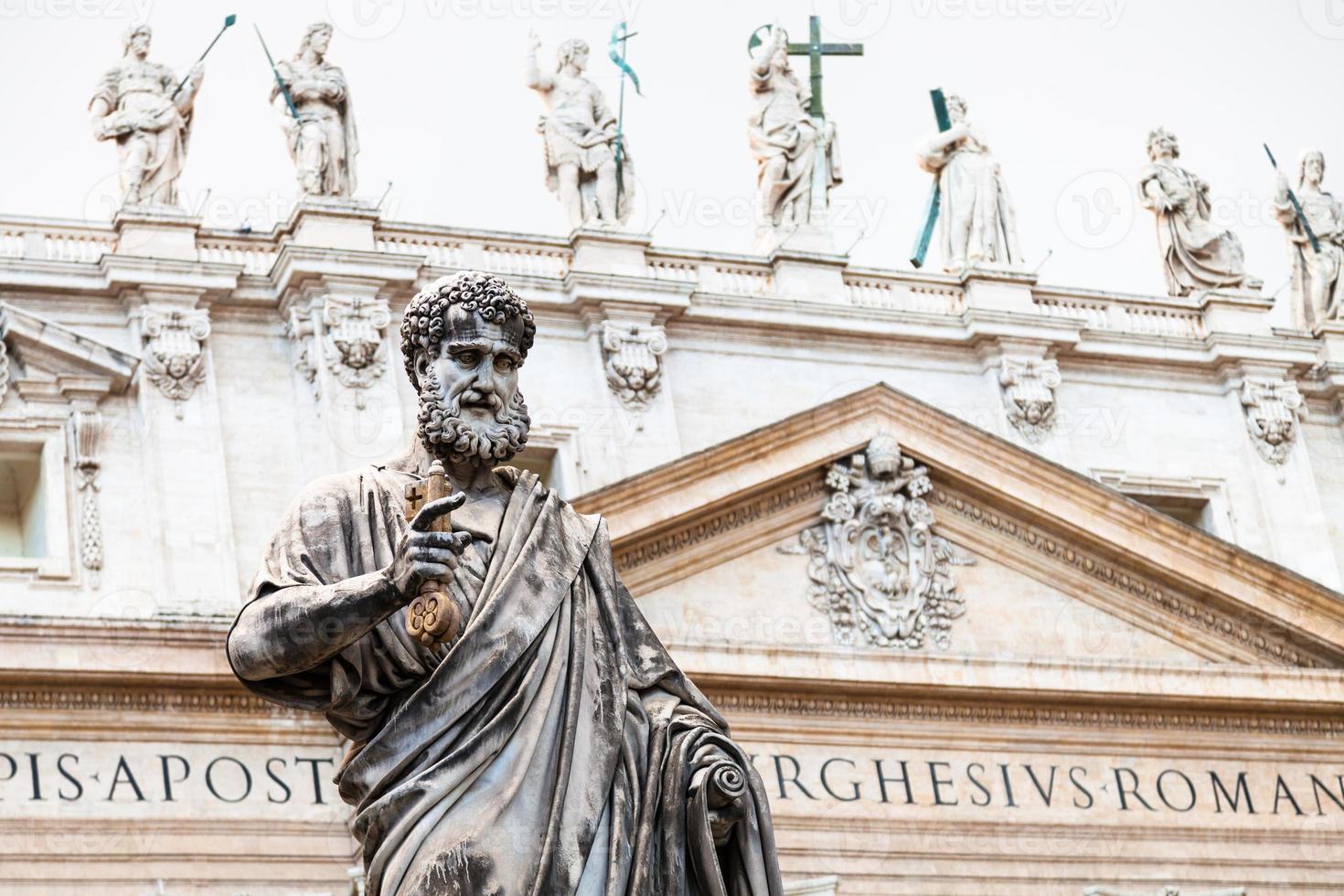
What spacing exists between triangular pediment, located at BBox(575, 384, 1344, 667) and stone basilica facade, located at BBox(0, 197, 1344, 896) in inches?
1.4

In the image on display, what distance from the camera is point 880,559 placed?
26.5 meters

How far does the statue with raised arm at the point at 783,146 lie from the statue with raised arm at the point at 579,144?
1.29m

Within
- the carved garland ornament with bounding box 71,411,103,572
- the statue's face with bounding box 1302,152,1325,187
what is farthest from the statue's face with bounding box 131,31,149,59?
the statue's face with bounding box 1302,152,1325,187

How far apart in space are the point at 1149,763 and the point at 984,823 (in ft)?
5.78

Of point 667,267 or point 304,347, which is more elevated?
point 667,267

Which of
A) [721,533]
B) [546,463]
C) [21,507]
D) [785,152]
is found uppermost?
[785,152]

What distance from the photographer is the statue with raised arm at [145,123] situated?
80.3 ft

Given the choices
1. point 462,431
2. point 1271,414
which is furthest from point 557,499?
point 1271,414

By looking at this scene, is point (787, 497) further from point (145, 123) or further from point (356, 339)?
point (145, 123)

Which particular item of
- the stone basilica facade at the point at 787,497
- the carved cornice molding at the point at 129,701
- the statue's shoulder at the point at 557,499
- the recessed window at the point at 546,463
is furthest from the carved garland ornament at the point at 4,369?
the statue's shoulder at the point at 557,499

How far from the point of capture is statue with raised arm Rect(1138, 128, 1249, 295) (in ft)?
93.7

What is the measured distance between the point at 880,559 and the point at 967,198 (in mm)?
3555

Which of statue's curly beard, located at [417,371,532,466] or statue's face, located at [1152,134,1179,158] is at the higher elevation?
statue's face, located at [1152,134,1179,158]

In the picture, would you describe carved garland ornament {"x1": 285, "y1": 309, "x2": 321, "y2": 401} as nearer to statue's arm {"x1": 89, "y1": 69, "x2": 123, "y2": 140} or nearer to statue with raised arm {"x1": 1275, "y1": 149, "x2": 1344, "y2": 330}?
statue's arm {"x1": 89, "y1": 69, "x2": 123, "y2": 140}
